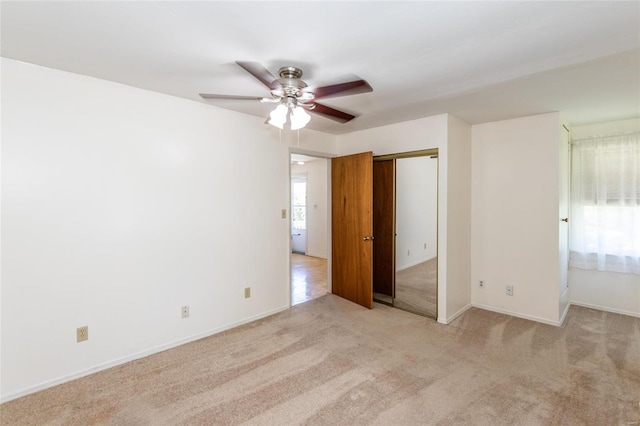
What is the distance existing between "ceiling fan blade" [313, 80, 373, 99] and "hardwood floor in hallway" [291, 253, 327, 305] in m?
2.84

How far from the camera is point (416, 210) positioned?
3844 millimetres

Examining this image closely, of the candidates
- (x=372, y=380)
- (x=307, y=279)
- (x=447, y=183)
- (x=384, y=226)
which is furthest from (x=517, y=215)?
(x=307, y=279)

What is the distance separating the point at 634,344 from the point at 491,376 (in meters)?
1.66

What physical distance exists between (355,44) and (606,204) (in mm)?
3638

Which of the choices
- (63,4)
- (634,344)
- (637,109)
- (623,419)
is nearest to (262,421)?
(623,419)

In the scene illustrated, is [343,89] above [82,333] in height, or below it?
above

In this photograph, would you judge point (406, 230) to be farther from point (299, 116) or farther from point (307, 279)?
point (299, 116)

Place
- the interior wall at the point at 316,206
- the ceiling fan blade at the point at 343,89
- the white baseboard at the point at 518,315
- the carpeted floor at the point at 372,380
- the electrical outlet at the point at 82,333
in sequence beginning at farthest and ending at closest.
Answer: the interior wall at the point at 316,206 → the white baseboard at the point at 518,315 → the electrical outlet at the point at 82,333 → the carpeted floor at the point at 372,380 → the ceiling fan blade at the point at 343,89

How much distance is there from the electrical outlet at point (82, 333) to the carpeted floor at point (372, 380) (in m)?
0.30

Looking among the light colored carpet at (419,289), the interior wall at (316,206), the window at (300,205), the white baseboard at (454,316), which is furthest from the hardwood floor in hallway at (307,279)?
the white baseboard at (454,316)

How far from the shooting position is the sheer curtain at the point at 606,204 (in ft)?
10.8

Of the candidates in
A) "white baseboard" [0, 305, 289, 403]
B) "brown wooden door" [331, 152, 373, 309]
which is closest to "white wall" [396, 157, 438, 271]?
"brown wooden door" [331, 152, 373, 309]

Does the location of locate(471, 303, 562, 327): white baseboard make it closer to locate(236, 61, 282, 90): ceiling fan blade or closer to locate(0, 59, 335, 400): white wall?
locate(0, 59, 335, 400): white wall

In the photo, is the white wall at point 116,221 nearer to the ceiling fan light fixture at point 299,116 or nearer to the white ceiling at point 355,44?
the white ceiling at point 355,44
